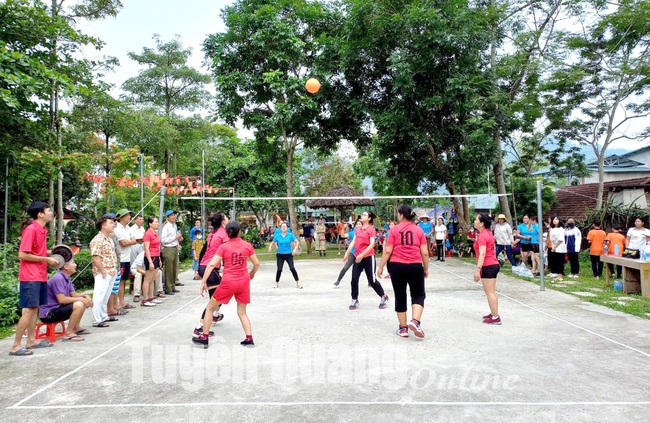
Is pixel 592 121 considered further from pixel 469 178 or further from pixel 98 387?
pixel 98 387

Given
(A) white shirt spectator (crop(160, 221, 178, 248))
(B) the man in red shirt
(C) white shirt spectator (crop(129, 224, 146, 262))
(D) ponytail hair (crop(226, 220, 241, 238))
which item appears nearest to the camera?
(B) the man in red shirt

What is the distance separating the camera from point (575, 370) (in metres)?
4.21

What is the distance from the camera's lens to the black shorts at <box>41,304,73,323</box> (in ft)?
17.5

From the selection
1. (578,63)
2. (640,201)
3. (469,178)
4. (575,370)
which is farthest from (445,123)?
(575,370)

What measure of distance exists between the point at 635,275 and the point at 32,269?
10.7 m

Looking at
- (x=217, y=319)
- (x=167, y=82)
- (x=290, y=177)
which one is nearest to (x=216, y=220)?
(x=217, y=319)

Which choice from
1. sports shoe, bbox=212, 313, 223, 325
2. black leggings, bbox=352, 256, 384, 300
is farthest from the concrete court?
black leggings, bbox=352, 256, 384, 300

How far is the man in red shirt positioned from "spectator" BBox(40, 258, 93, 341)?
29 centimetres

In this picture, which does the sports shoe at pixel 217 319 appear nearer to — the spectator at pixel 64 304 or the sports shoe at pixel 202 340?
the sports shoe at pixel 202 340

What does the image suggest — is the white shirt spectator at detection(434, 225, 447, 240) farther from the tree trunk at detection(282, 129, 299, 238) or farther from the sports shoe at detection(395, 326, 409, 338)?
the sports shoe at detection(395, 326, 409, 338)

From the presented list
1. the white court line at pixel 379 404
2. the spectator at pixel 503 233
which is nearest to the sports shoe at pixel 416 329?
the white court line at pixel 379 404

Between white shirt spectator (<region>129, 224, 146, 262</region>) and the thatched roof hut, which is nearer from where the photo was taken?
white shirt spectator (<region>129, 224, 146, 262</region>)

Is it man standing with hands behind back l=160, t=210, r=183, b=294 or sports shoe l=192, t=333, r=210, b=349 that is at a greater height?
man standing with hands behind back l=160, t=210, r=183, b=294

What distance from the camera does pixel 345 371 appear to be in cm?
421
